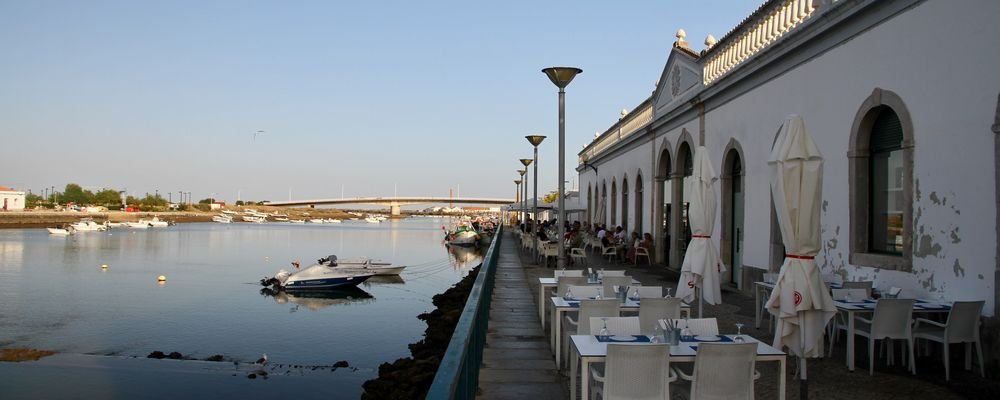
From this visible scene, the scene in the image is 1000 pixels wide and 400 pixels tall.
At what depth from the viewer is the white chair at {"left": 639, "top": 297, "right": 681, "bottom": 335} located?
→ 7.80m

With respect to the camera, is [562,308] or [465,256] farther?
[465,256]

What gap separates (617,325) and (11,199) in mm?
148701

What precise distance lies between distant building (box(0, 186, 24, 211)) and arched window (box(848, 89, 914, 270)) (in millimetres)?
144192

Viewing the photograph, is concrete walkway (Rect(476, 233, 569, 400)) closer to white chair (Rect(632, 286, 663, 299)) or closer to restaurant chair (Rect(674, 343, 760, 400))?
white chair (Rect(632, 286, 663, 299))

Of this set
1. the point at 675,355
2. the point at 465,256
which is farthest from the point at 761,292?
the point at 465,256

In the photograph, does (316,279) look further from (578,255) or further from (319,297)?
(578,255)

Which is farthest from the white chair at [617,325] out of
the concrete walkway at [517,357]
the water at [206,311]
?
the water at [206,311]

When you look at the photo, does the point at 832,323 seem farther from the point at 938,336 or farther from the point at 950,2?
the point at 950,2

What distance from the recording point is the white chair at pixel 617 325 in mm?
6457

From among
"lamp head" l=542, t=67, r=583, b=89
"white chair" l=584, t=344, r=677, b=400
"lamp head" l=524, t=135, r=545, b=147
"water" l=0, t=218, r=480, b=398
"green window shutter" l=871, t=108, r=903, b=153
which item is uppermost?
"lamp head" l=542, t=67, r=583, b=89

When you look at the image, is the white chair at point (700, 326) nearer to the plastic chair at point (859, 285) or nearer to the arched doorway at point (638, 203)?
Answer: the plastic chair at point (859, 285)

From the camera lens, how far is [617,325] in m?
6.50

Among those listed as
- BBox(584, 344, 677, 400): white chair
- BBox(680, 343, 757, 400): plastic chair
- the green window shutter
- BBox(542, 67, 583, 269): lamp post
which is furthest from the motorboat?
BBox(680, 343, 757, 400): plastic chair

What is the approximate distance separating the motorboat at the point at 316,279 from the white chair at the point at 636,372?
2881cm
